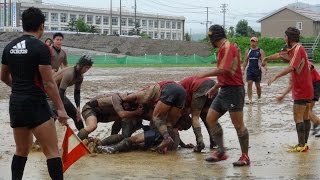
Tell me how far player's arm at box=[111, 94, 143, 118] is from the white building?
102365 millimetres

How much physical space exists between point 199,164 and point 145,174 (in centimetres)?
106

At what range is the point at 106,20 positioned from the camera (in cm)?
15712

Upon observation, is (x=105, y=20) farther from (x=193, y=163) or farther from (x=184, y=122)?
(x=193, y=163)

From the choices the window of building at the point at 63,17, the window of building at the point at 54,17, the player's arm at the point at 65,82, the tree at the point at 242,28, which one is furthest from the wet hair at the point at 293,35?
the window of building at the point at 63,17

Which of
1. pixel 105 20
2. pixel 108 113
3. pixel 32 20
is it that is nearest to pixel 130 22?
pixel 105 20

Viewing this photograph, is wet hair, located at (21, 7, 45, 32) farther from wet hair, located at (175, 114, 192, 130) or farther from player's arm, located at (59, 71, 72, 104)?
wet hair, located at (175, 114, 192, 130)

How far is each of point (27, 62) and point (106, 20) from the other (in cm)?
15220

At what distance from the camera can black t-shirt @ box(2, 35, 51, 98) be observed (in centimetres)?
623

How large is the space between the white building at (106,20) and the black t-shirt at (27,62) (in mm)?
105547

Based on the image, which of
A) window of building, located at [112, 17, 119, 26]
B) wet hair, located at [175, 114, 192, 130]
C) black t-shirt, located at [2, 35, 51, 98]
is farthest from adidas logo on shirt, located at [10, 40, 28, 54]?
window of building, located at [112, 17, 119, 26]

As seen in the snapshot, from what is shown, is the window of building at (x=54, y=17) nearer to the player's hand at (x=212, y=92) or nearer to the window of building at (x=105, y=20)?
the window of building at (x=105, y=20)

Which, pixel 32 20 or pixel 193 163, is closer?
pixel 32 20

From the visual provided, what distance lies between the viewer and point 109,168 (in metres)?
8.30

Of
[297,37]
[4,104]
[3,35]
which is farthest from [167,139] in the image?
[3,35]
